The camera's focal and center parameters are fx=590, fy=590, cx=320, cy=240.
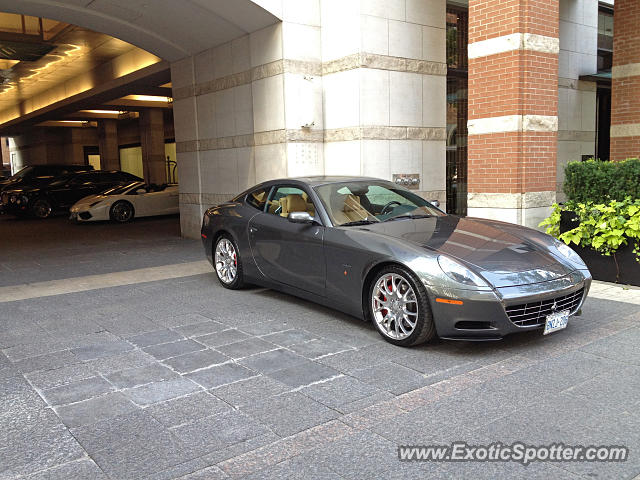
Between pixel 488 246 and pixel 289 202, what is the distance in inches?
94.3

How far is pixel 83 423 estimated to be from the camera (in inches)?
151

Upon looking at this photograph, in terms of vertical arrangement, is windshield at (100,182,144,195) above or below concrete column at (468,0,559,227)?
below

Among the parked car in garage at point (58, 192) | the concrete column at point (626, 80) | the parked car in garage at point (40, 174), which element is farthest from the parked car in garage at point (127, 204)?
the concrete column at point (626, 80)

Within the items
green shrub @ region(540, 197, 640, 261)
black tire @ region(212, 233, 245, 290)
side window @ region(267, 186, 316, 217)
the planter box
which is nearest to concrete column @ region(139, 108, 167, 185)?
black tire @ region(212, 233, 245, 290)

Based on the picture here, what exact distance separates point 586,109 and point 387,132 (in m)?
6.30

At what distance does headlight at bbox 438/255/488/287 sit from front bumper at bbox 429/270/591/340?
8 centimetres

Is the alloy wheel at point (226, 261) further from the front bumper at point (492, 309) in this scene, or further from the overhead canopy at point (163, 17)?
the overhead canopy at point (163, 17)

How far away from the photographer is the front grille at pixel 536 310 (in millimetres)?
4758

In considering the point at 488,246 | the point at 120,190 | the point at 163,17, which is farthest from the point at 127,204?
the point at 488,246

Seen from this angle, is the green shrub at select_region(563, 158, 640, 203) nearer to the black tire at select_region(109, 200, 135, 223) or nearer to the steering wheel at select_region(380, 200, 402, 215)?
the steering wheel at select_region(380, 200, 402, 215)

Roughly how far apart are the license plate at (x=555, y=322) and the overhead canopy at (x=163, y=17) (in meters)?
7.74

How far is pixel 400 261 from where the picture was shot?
5.06m

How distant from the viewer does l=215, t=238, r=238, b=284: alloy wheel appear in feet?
24.7

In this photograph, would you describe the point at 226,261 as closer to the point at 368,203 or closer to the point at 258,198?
the point at 258,198
